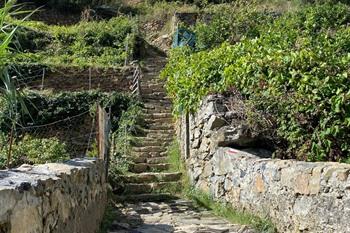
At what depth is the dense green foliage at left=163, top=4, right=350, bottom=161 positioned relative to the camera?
5.78 m

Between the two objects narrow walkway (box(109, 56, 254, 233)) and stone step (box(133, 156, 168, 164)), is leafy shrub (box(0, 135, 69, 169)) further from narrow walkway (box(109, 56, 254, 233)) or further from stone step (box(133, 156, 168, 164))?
stone step (box(133, 156, 168, 164))

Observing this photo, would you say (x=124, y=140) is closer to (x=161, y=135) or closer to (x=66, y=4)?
(x=161, y=135)

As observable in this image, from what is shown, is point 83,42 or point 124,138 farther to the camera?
point 83,42

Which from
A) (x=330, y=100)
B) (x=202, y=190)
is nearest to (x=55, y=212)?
(x=330, y=100)

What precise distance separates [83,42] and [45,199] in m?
16.6

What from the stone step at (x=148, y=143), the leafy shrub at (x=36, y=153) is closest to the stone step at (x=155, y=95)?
the stone step at (x=148, y=143)

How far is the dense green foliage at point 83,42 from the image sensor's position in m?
17.7

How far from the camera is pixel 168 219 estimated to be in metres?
7.02

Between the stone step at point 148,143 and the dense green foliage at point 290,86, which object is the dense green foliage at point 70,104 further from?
the dense green foliage at point 290,86

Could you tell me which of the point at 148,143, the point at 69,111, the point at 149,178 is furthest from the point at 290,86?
the point at 69,111

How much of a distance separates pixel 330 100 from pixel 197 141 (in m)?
3.44

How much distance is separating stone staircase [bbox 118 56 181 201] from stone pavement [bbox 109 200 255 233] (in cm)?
56

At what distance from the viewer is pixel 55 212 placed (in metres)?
3.20

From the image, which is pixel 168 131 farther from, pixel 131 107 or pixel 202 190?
pixel 202 190
